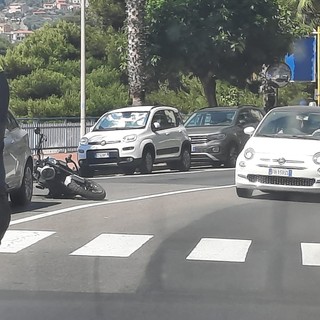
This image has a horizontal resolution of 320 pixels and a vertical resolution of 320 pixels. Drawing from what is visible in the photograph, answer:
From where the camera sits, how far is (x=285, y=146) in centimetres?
1550

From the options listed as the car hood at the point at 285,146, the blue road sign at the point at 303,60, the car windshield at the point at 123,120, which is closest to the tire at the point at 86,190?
the car hood at the point at 285,146

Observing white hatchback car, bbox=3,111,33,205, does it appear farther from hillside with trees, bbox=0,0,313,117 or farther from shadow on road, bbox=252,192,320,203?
hillside with trees, bbox=0,0,313,117

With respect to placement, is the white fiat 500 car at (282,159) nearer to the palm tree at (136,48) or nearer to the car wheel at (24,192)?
the car wheel at (24,192)

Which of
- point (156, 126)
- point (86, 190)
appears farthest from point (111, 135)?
point (86, 190)

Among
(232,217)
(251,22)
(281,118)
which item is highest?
(251,22)

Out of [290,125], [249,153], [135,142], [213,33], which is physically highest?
[213,33]

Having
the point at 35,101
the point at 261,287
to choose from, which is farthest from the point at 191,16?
the point at 261,287

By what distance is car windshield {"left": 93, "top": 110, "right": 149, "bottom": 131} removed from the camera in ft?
75.4

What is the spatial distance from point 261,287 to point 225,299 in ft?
2.17

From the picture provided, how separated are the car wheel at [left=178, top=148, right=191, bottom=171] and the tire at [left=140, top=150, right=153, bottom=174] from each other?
1.73 metres

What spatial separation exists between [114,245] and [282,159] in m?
5.01

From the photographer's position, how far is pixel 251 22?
37.6m

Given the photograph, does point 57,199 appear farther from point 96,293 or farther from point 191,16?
point 191,16

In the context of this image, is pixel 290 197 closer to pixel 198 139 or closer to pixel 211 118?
pixel 198 139
